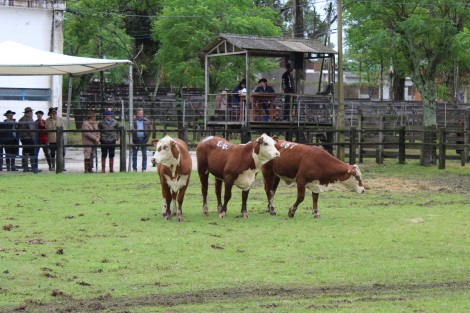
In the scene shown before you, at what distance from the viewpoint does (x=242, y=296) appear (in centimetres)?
914

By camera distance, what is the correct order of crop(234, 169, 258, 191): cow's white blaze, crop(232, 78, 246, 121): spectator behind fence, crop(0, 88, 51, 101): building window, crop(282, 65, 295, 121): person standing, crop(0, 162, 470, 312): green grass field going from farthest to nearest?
crop(0, 88, 51, 101): building window < crop(282, 65, 295, 121): person standing < crop(232, 78, 246, 121): spectator behind fence < crop(234, 169, 258, 191): cow's white blaze < crop(0, 162, 470, 312): green grass field

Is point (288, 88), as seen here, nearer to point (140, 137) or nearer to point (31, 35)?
point (140, 137)

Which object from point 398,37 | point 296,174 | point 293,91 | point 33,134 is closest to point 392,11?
point 398,37

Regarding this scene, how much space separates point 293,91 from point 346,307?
2154 cm

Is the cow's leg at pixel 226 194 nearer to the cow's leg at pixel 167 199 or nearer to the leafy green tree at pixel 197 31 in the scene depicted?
the cow's leg at pixel 167 199

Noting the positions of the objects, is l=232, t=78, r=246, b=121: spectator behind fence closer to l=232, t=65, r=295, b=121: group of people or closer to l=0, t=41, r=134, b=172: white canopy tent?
l=232, t=65, r=295, b=121: group of people

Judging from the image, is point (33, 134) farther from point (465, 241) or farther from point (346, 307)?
point (346, 307)

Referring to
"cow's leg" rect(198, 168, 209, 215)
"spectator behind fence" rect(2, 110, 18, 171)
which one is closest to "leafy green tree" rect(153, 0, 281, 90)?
"spectator behind fence" rect(2, 110, 18, 171)

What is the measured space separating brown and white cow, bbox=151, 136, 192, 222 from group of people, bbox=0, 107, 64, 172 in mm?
10323

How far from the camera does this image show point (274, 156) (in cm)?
1516

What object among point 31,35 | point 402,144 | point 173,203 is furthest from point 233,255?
point 31,35

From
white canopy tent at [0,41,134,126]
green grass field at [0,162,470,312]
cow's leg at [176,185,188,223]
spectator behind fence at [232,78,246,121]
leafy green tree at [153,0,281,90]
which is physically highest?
leafy green tree at [153,0,281,90]

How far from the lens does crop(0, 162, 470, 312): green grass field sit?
29.4 feet

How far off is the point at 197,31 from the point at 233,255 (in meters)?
33.0
